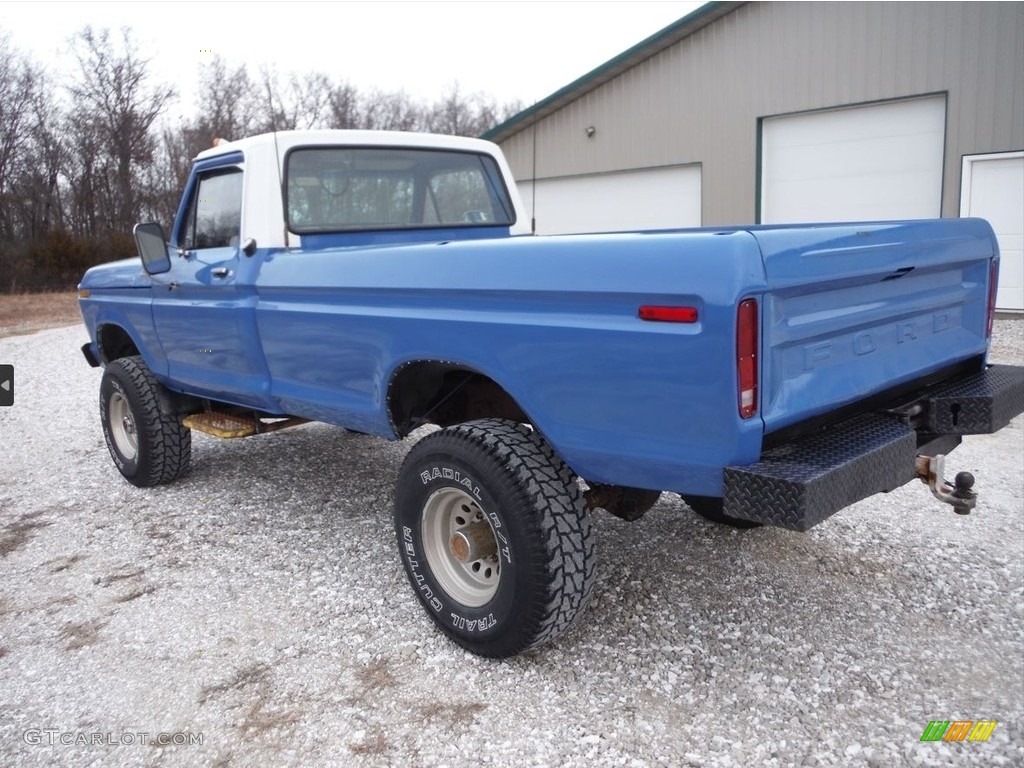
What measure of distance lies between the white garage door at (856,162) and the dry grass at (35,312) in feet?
40.8

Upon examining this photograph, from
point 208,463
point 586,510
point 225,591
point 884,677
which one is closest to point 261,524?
point 225,591

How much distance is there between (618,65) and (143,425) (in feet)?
37.3

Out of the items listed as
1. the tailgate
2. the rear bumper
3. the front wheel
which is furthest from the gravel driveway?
the tailgate

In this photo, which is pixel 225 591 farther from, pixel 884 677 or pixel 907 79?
pixel 907 79

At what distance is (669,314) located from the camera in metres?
2.42

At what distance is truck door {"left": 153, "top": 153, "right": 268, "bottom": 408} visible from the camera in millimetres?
4176

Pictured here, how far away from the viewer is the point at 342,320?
3.55 metres

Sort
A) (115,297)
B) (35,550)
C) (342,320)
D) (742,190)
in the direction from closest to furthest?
1. (342,320)
2. (35,550)
3. (115,297)
4. (742,190)

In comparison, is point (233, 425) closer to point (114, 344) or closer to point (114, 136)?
point (114, 344)

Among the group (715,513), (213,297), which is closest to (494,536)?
(715,513)

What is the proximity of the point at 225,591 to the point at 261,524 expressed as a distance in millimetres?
883

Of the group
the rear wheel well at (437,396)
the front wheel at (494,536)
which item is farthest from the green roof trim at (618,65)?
the front wheel at (494,536)

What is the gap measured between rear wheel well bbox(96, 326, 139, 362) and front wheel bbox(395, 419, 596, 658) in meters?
3.33

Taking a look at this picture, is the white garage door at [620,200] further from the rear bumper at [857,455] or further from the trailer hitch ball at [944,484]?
the trailer hitch ball at [944,484]
